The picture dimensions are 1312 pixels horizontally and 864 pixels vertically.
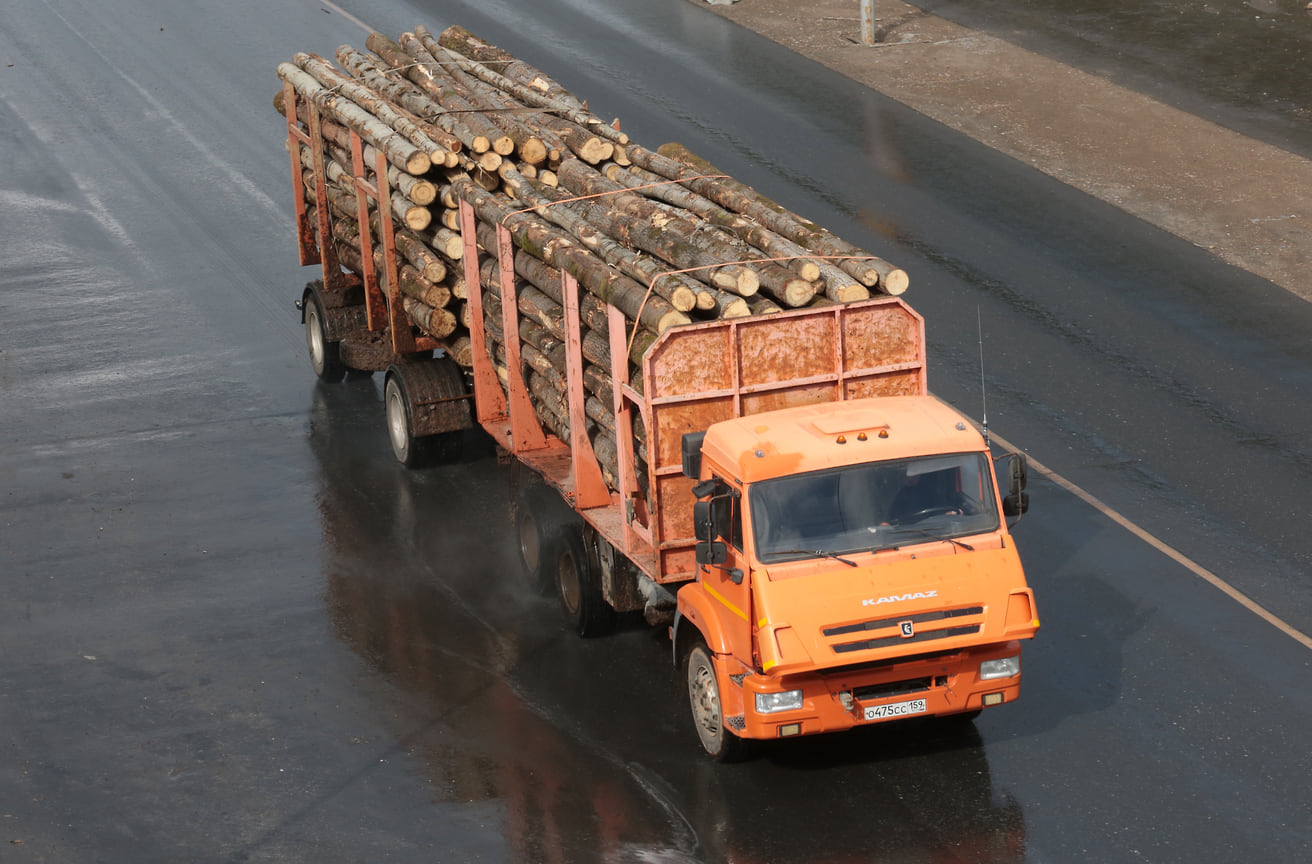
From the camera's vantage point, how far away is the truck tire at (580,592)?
45.9 ft

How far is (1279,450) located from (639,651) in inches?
284

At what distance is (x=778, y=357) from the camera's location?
12.5 m

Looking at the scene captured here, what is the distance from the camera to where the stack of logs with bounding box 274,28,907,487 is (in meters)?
12.9

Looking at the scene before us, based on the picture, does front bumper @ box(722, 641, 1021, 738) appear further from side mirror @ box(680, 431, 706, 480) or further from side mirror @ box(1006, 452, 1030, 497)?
side mirror @ box(680, 431, 706, 480)

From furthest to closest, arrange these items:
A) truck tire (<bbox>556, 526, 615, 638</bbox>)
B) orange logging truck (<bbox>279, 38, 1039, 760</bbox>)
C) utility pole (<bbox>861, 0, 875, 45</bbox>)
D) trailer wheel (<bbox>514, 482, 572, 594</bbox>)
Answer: utility pole (<bbox>861, 0, 875, 45</bbox>) → trailer wheel (<bbox>514, 482, 572, 594</bbox>) → truck tire (<bbox>556, 526, 615, 638</bbox>) → orange logging truck (<bbox>279, 38, 1039, 760</bbox>)

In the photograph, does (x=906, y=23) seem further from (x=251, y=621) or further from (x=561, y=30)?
(x=251, y=621)

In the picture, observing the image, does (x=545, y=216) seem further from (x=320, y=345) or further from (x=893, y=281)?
(x=320, y=345)

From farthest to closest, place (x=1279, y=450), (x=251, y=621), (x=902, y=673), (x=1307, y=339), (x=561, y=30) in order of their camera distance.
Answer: (x=561, y=30), (x=1307, y=339), (x=1279, y=450), (x=251, y=621), (x=902, y=673)

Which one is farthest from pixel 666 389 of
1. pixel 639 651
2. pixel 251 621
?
pixel 251 621

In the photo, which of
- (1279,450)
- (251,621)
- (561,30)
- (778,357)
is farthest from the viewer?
(561,30)

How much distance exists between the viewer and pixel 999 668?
11.7 metres

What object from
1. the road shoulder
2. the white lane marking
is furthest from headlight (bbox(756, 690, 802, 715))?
the white lane marking

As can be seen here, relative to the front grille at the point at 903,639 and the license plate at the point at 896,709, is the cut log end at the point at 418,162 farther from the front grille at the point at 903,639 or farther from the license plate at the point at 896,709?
the license plate at the point at 896,709

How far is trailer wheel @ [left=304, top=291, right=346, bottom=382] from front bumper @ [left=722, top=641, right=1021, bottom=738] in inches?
373
